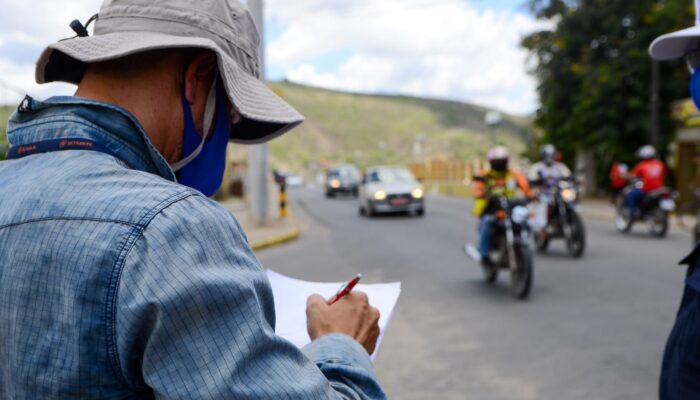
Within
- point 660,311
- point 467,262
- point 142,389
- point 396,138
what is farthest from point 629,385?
point 396,138

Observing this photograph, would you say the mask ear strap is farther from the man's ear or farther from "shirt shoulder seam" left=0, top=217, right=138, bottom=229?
"shirt shoulder seam" left=0, top=217, right=138, bottom=229

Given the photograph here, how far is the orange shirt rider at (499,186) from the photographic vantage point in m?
7.78

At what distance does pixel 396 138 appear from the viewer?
343ft

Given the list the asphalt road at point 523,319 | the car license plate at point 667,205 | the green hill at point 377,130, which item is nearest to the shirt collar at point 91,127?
the asphalt road at point 523,319

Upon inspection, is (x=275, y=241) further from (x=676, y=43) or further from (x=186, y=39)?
(x=186, y=39)

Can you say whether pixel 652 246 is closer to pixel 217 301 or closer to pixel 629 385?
pixel 629 385

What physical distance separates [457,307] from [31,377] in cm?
608

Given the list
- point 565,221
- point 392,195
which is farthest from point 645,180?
point 392,195

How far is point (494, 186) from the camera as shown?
7.82m

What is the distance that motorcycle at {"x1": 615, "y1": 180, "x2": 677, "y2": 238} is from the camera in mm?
11992

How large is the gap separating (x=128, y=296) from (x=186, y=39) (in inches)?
18.8

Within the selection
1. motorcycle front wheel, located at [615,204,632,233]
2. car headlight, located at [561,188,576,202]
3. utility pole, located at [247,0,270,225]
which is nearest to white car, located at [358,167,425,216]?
utility pole, located at [247,0,270,225]

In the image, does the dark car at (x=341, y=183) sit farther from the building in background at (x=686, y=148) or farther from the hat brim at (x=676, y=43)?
the hat brim at (x=676, y=43)

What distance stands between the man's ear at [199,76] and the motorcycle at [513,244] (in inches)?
240
